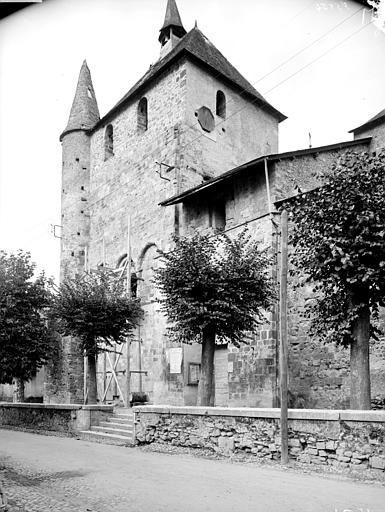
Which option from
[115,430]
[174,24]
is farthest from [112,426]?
[174,24]

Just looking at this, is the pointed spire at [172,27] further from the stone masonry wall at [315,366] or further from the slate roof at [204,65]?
the stone masonry wall at [315,366]

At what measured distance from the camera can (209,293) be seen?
12633 millimetres

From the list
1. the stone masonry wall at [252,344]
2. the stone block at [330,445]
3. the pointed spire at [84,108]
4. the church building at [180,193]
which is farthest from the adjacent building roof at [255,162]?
the pointed spire at [84,108]

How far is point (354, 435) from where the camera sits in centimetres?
811

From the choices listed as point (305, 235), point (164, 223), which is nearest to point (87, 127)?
point (164, 223)

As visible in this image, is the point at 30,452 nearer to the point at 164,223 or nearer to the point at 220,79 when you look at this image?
the point at 164,223

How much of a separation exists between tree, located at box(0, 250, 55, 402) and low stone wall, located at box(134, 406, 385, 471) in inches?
344

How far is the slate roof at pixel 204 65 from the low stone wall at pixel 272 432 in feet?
51.0

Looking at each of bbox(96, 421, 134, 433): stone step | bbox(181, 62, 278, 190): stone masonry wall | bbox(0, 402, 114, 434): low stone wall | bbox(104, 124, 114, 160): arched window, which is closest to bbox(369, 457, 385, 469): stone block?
bbox(96, 421, 134, 433): stone step

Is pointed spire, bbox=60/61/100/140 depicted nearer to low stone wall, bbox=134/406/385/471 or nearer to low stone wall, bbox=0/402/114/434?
low stone wall, bbox=0/402/114/434

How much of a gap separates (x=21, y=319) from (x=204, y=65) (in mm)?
12653

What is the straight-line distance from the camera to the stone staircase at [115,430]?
520 inches

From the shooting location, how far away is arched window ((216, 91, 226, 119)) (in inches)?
939

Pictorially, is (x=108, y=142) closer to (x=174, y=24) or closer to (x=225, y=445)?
(x=174, y=24)
